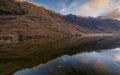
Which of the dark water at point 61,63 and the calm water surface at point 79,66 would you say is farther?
the dark water at point 61,63

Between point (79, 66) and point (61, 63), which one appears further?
point (61, 63)

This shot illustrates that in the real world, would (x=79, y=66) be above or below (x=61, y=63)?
above

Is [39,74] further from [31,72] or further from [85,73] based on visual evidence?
[85,73]

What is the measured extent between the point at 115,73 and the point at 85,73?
182 inches

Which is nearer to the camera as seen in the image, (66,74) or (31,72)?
(66,74)

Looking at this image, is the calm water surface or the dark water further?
the dark water

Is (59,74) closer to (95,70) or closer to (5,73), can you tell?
(95,70)

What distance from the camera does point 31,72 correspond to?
2853cm

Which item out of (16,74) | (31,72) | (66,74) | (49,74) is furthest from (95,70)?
(16,74)

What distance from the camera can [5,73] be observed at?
92.1ft

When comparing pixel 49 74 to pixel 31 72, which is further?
pixel 31 72

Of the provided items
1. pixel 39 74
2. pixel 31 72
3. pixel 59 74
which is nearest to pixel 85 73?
pixel 59 74

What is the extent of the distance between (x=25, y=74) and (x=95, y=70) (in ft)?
38.0

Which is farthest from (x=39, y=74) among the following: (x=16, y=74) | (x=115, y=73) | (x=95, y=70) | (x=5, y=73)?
(x=115, y=73)
